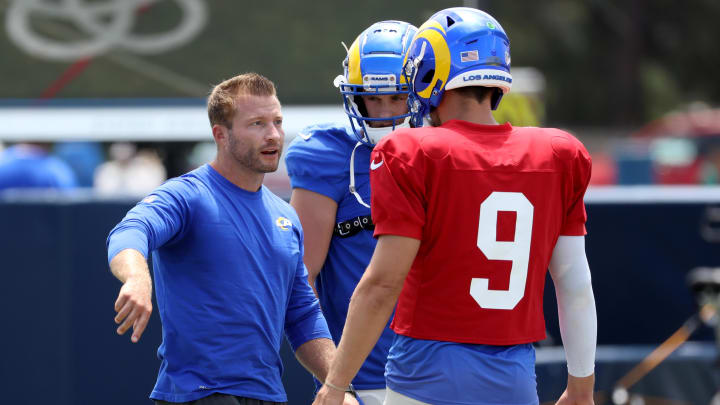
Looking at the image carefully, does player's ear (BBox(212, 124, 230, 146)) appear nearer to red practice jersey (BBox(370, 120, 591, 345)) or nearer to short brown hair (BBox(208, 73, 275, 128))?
short brown hair (BBox(208, 73, 275, 128))

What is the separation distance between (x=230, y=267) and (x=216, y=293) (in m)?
0.10

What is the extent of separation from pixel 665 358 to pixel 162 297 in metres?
3.85

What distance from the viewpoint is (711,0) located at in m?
40.6

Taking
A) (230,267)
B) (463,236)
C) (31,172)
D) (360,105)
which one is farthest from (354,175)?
(31,172)

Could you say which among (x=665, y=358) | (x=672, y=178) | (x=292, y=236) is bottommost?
(x=672, y=178)

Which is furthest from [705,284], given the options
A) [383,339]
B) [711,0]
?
[711,0]

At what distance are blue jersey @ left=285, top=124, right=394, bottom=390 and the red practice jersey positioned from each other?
2.91 feet

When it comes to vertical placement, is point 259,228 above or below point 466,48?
below

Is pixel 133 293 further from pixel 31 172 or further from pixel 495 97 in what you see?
pixel 31 172

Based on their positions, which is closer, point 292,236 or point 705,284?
point 292,236

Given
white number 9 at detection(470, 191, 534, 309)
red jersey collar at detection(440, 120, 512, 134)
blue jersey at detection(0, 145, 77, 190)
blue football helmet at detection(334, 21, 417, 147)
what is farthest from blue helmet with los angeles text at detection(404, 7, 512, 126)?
blue jersey at detection(0, 145, 77, 190)

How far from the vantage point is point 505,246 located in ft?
9.60

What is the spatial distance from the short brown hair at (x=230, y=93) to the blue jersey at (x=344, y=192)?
33 centimetres

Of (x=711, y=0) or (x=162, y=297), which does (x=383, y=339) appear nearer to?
(x=162, y=297)
